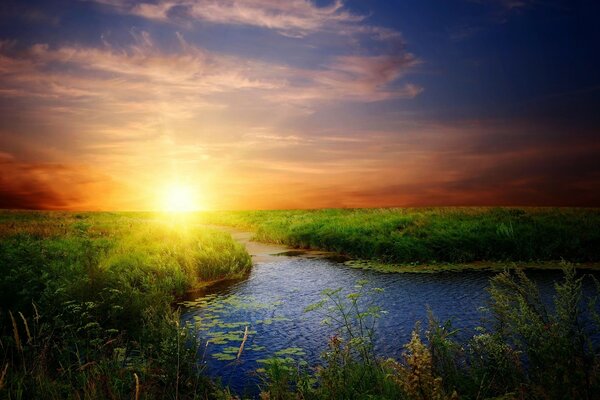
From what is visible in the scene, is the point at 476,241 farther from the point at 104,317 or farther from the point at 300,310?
the point at 104,317

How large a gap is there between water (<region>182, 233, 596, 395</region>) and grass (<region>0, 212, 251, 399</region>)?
926 millimetres

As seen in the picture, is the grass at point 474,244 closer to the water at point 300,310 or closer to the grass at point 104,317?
the water at point 300,310

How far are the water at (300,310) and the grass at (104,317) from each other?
926mm

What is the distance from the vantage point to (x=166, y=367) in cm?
533

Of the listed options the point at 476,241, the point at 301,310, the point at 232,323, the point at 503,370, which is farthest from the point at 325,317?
the point at 476,241

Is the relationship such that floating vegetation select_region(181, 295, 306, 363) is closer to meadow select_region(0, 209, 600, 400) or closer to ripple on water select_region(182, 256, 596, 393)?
ripple on water select_region(182, 256, 596, 393)

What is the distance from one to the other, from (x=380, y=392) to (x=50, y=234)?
66.0 ft

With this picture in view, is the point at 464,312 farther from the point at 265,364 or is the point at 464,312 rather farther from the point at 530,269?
the point at 530,269

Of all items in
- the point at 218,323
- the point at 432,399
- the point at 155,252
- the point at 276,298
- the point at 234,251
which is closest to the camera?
the point at 432,399

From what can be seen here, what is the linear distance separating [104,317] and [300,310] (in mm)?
4541

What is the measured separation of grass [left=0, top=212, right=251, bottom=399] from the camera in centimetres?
479

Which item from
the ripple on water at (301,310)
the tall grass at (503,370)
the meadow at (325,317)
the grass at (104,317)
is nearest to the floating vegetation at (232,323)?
the ripple on water at (301,310)

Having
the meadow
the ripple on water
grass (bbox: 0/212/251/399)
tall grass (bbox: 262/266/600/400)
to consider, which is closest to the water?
the ripple on water

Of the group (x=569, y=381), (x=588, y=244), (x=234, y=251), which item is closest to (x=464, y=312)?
(x=569, y=381)
